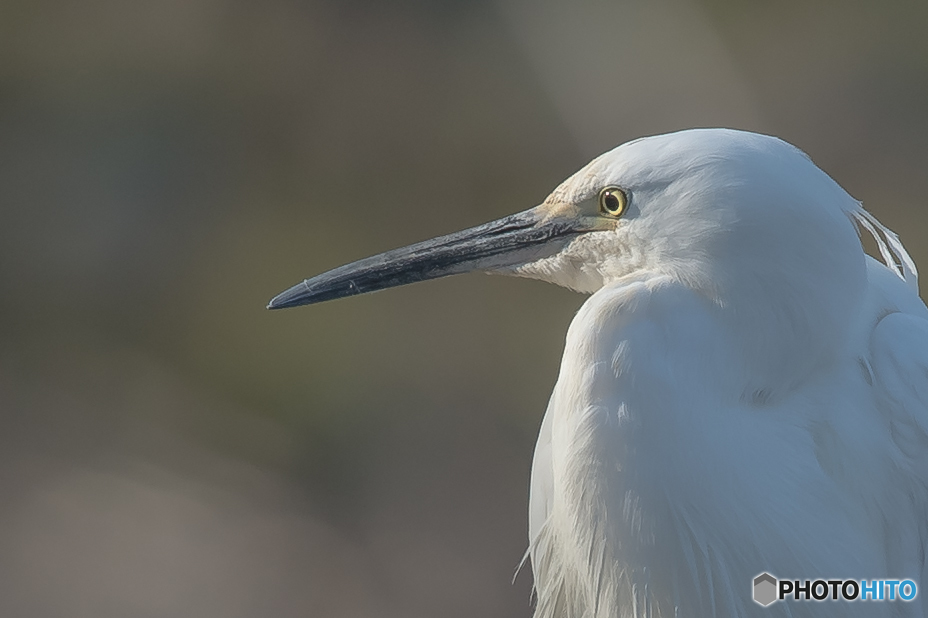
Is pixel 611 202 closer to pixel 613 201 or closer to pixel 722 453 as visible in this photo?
pixel 613 201

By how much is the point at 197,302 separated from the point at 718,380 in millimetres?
2843

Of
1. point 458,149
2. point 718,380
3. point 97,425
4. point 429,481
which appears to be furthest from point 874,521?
point 97,425

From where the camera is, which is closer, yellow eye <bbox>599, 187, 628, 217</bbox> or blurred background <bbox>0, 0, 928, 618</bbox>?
yellow eye <bbox>599, 187, 628, 217</bbox>

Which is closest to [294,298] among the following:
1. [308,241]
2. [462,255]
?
[462,255]

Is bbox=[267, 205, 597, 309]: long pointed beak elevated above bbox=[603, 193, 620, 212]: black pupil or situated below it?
above

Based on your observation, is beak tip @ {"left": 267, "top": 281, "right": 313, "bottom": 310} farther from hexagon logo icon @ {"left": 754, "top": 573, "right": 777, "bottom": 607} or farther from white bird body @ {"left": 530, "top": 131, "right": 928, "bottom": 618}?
hexagon logo icon @ {"left": 754, "top": 573, "right": 777, "bottom": 607}

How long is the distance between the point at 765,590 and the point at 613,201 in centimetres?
35

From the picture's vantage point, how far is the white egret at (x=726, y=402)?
0.73m

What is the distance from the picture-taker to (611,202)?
2.71 feet

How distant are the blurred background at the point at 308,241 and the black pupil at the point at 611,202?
2086 millimetres

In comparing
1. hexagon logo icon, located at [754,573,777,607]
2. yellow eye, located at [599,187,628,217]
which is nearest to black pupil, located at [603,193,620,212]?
yellow eye, located at [599,187,628,217]

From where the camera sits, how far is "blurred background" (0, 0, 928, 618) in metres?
2.89

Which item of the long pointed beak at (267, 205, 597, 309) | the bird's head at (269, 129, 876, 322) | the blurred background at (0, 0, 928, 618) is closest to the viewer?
the bird's head at (269, 129, 876, 322)

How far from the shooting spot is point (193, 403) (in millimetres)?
3229
